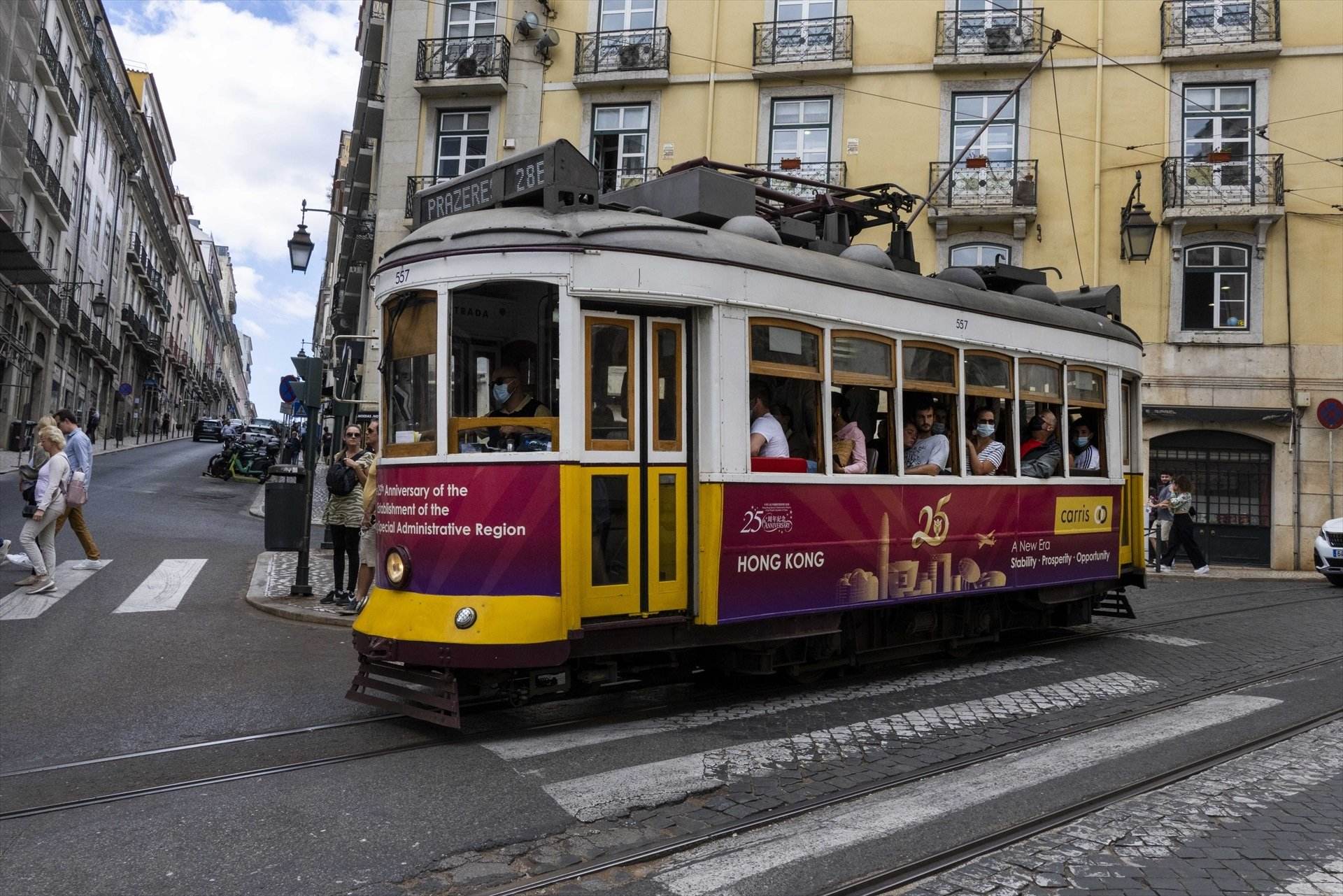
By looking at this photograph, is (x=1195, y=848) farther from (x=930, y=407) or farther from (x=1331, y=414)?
(x=1331, y=414)

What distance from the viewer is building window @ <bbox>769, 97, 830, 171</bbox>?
2173 centimetres

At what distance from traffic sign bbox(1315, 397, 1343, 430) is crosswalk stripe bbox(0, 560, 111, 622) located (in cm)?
1954

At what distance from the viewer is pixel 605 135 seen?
22.6 metres

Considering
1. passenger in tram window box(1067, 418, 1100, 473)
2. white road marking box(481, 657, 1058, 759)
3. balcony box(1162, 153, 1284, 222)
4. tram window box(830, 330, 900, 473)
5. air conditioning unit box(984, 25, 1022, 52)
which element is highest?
air conditioning unit box(984, 25, 1022, 52)

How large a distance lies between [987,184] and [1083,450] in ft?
42.2

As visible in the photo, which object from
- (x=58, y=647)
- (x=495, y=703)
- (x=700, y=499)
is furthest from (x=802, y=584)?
(x=58, y=647)

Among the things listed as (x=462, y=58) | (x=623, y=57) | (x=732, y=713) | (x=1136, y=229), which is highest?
(x=462, y=58)

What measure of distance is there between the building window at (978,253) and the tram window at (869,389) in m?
14.6

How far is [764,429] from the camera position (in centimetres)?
658

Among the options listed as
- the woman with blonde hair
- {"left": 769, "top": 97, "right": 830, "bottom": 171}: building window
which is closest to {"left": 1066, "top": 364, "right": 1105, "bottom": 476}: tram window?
the woman with blonde hair

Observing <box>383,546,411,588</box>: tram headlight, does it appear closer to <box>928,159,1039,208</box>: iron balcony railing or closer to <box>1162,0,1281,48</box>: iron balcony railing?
<box>928,159,1039,208</box>: iron balcony railing

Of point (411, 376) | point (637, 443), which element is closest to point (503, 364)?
point (411, 376)

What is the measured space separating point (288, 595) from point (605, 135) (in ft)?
48.1

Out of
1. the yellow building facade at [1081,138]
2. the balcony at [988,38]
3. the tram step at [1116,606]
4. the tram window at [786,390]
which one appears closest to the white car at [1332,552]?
the yellow building facade at [1081,138]
